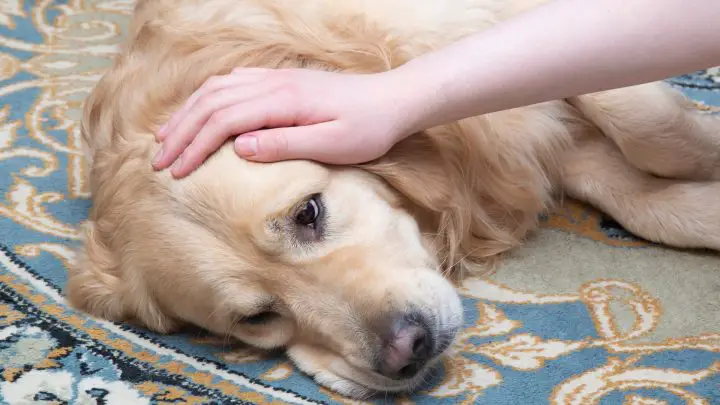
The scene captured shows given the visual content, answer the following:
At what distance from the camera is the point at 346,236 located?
1.48 metres

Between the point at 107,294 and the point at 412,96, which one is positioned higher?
the point at 412,96

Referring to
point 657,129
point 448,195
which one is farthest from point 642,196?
point 448,195

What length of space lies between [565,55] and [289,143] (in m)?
0.49

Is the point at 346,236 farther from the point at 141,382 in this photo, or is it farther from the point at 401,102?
the point at 141,382

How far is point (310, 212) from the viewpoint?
1.46 m

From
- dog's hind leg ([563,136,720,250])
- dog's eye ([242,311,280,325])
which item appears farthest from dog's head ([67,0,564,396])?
dog's hind leg ([563,136,720,250])

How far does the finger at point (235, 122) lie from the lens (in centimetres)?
140

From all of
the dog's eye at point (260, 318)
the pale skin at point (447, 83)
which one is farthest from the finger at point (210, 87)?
the dog's eye at point (260, 318)

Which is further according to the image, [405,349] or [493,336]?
[493,336]

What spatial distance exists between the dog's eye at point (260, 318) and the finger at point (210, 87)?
0.39 meters

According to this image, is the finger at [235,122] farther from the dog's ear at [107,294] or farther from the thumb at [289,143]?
the dog's ear at [107,294]

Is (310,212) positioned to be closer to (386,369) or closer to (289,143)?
(289,143)

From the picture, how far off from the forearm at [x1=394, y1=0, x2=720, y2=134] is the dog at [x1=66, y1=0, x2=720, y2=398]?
0.22 m

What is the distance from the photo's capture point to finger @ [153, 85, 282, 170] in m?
1.43
